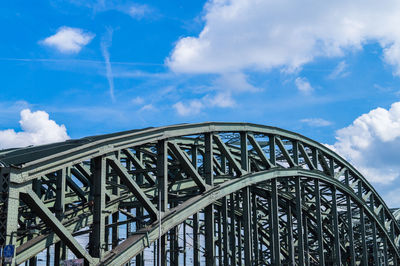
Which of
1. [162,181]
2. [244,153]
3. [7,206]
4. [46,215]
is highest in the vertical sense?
[244,153]

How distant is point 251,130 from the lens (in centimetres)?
3030

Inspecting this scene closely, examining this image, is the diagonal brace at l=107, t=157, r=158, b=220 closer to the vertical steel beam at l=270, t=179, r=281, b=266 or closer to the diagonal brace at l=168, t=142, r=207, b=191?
the diagonal brace at l=168, t=142, r=207, b=191

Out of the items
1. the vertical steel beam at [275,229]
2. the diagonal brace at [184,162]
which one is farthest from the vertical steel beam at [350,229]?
the diagonal brace at [184,162]

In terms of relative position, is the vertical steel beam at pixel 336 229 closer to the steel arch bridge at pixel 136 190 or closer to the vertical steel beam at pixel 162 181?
the steel arch bridge at pixel 136 190

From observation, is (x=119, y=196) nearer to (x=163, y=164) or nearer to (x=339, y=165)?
(x=163, y=164)

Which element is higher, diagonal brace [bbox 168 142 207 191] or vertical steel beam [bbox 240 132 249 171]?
vertical steel beam [bbox 240 132 249 171]

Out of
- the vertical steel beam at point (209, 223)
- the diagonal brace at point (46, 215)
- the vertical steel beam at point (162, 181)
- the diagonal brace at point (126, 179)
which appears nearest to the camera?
the diagonal brace at point (46, 215)

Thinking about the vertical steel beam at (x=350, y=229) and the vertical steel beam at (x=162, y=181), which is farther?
the vertical steel beam at (x=350, y=229)

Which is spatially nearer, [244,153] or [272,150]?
[244,153]

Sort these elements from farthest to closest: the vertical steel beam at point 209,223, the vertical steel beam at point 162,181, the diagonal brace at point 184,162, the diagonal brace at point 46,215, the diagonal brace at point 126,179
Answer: the vertical steel beam at point 209,223 < the diagonal brace at point 184,162 < the vertical steel beam at point 162,181 < the diagonal brace at point 126,179 < the diagonal brace at point 46,215

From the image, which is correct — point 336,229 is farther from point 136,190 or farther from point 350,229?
point 136,190

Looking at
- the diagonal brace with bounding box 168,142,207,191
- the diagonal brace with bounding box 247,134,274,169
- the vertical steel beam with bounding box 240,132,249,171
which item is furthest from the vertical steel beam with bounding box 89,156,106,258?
the diagonal brace with bounding box 247,134,274,169

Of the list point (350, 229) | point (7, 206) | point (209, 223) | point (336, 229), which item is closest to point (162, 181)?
point (209, 223)

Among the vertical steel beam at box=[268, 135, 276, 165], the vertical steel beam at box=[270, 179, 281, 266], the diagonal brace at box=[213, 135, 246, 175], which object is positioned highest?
the vertical steel beam at box=[268, 135, 276, 165]
